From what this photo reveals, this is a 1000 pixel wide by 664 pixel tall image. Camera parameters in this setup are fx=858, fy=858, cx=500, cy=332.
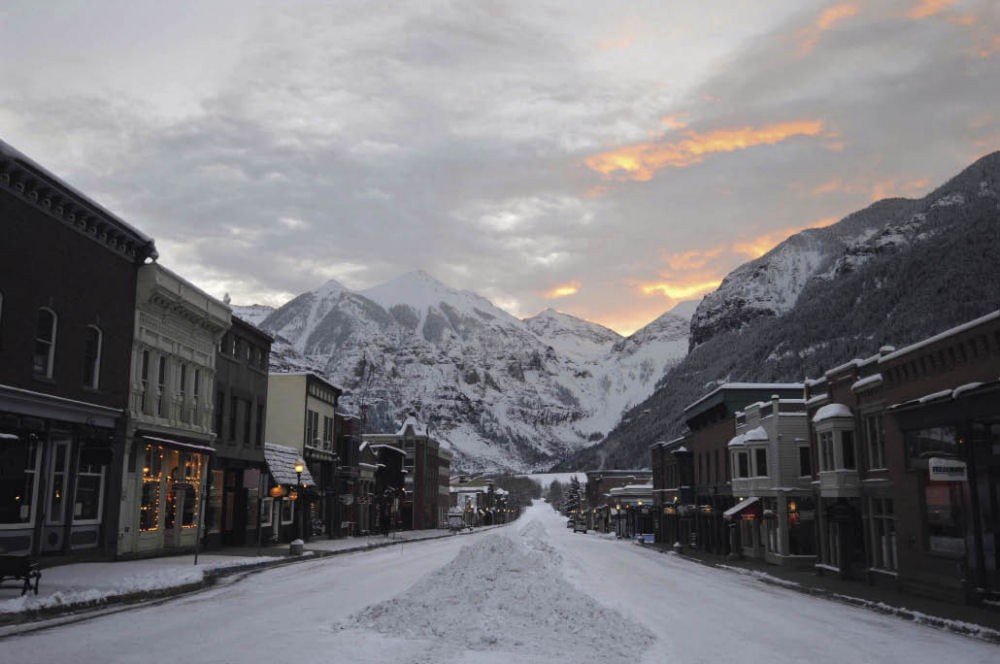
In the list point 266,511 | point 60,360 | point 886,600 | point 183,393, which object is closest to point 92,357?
point 60,360

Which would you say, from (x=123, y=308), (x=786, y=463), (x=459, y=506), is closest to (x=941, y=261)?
(x=459, y=506)

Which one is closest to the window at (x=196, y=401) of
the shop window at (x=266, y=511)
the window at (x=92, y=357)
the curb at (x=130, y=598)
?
the curb at (x=130, y=598)

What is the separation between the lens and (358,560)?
130 feet

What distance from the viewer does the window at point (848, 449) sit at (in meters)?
33.7

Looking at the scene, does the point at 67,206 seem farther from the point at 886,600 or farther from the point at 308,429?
the point at 308,429

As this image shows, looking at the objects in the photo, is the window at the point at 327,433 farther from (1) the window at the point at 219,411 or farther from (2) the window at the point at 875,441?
(2) the window at the point at 875,441

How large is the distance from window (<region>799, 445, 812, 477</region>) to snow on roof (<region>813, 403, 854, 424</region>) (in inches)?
302

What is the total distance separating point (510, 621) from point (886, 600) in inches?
561

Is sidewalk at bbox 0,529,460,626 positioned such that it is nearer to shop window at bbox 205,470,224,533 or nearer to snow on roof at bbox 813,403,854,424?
shop window at bbox 205,470,224,533

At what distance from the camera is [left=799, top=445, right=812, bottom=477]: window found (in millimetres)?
42006

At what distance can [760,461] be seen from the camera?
45.2 m

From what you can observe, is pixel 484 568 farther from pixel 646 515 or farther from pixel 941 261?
pixel 941 261

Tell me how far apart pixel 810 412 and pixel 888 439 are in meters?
10.1

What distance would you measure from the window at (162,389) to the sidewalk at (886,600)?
84.0ft
